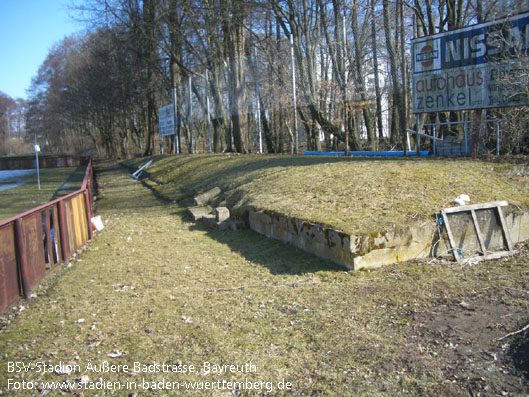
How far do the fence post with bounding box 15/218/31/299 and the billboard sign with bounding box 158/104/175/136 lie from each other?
24.9 meters

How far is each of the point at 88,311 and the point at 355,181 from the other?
5.14 meters

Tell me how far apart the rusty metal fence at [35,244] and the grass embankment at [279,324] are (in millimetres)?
279

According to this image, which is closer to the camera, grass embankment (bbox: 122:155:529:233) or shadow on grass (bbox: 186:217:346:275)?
shadow on grass (bbox: 186:217:346:275)

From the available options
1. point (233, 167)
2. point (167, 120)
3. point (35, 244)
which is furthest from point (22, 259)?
point (167, 120)

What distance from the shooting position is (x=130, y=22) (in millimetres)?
30266

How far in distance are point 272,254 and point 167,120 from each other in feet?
83.8

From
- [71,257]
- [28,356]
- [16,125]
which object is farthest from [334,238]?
[16,125]

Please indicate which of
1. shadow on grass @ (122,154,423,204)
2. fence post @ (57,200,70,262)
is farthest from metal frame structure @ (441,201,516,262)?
fence post @ (57,200,70,262)

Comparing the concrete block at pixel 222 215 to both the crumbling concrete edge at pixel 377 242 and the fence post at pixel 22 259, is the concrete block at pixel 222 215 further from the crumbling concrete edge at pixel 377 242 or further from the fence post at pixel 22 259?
the fence post at pixel 22 259

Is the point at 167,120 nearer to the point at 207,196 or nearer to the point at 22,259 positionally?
the point at 207,196

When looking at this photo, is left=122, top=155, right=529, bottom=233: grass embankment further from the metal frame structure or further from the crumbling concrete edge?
the metal frame structure

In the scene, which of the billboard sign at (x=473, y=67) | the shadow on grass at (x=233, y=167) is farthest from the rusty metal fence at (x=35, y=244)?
the billboard sign at (x=473, y=67)

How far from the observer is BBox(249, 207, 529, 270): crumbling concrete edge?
19.6 ft

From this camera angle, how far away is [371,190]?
7.81 m
